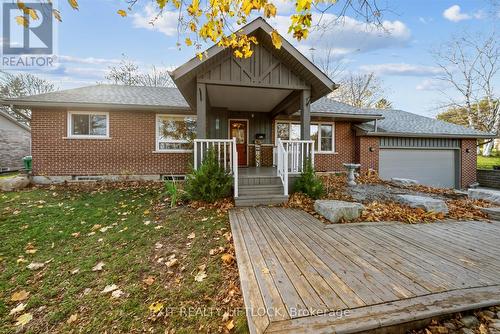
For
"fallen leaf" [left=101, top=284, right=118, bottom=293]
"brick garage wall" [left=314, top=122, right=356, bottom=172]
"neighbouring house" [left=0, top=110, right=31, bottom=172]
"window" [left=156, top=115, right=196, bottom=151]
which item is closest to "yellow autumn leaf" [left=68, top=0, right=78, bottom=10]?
"fallen leaf" [left=101, top=284, right=118, bottom=293]

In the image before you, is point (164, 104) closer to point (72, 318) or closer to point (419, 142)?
point (72, 318)

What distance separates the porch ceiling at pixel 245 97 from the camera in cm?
685

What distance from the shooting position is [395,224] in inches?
165

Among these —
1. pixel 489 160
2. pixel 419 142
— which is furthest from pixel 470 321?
pixel 489 160

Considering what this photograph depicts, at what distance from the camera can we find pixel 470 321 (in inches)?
72.6

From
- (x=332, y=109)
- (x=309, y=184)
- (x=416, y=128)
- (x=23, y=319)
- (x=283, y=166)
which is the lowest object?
(x=23, y=319)


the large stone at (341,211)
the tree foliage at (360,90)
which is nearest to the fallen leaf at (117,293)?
the large stone at (341,211)

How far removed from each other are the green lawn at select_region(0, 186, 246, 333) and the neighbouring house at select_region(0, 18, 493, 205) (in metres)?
2.25

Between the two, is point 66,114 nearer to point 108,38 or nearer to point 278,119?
point 108,38

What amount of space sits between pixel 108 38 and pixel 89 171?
16.4ft

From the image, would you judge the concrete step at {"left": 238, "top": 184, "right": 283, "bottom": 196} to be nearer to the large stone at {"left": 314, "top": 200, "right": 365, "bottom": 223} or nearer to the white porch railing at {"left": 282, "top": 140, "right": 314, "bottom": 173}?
the white porch railing at {"left": 282, "top": 140, "right": 314, "bottom": 173}

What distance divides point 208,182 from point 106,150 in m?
5.87

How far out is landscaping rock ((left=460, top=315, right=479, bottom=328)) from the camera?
5.94ft

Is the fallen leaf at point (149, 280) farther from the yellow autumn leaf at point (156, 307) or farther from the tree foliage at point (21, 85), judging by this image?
the tree foliage at point (21, 85)
